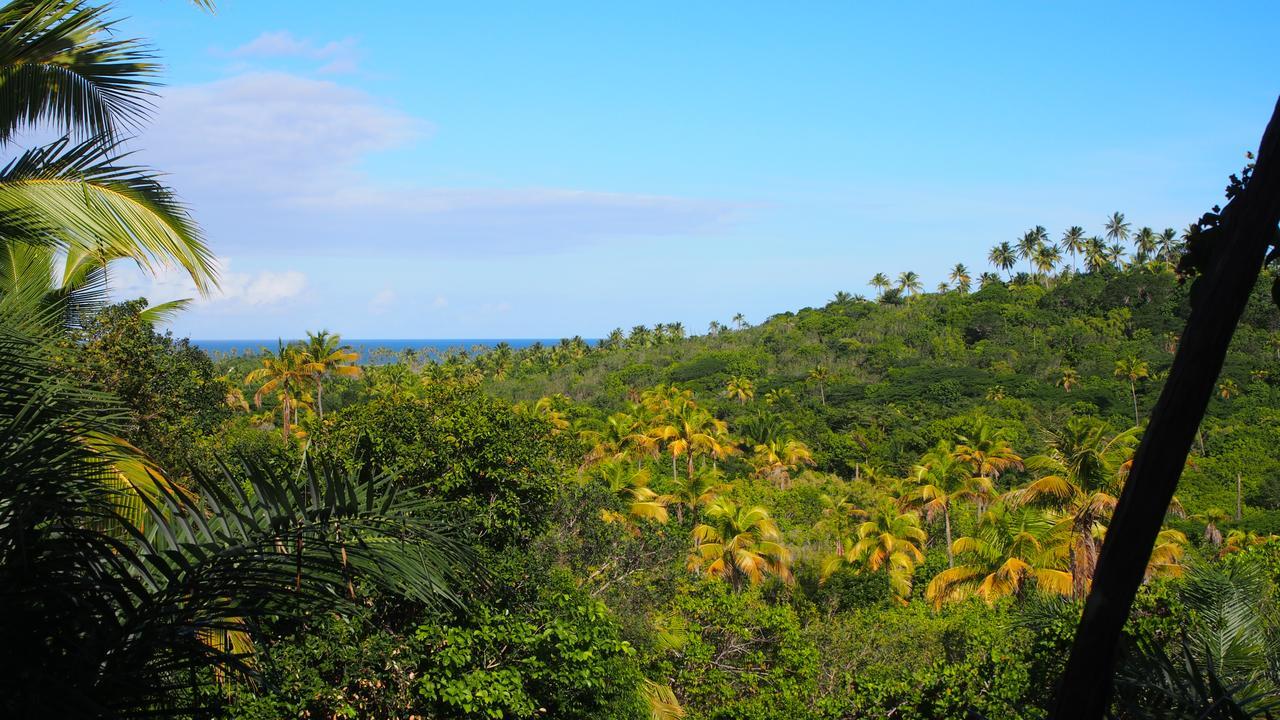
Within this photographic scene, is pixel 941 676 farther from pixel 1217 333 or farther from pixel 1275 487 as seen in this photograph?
pixel 1275 487

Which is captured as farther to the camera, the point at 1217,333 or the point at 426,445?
the point at 426,445

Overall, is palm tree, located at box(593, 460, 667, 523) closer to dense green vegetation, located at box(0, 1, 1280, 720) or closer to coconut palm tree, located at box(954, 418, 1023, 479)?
dense green vegetation, located at box(0, 1, 1280, 720)

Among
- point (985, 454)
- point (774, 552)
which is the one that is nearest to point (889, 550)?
point (774, 552)

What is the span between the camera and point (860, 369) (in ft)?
231

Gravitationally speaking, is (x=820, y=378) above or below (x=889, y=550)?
above

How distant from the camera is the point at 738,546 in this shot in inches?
977

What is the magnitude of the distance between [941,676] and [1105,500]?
21.5 ft

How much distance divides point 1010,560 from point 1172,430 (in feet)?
61.8

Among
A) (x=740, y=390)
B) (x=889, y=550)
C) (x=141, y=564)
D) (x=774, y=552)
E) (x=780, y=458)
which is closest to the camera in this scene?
(x=141, y=564)

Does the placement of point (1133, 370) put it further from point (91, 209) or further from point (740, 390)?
point (91, 209)

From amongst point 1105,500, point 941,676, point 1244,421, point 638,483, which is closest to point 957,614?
point 1105,500

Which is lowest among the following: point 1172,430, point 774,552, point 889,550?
point 889,550

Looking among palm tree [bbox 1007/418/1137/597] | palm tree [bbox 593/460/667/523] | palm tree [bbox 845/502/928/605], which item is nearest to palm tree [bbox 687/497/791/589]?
palm tree [bbox 593/460/667/523]

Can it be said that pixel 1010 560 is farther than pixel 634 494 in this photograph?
No
